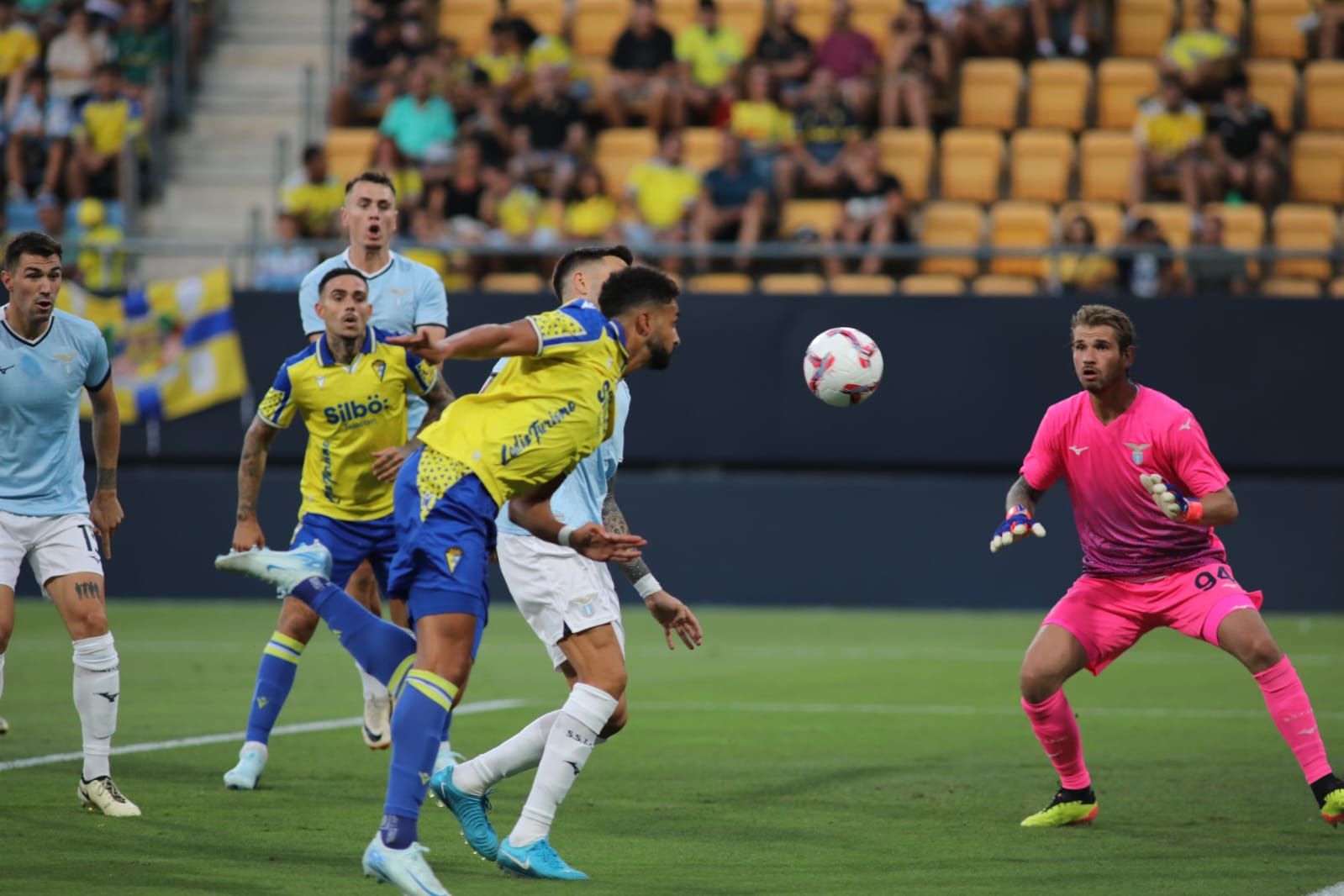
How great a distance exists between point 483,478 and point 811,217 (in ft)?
41.4

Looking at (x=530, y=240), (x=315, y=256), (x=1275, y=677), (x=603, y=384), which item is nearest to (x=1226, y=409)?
(x=530, y=240)

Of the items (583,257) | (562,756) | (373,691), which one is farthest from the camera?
(373,691)

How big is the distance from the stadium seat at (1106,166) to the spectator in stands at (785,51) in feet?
10.3

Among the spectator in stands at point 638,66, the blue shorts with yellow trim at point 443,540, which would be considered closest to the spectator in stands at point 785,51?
the spectator in stands at point 638,66

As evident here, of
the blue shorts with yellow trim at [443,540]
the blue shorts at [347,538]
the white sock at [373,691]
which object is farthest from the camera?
the white sock at [373,691]

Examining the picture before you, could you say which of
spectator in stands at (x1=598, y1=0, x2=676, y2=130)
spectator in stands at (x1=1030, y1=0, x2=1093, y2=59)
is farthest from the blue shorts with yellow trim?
spectator in stands at (x1=1030, y1=0, x2=1093, y2=59)

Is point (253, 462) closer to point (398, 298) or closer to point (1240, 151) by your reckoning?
point (398, 298)

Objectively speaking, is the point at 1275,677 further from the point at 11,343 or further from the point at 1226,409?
the point at 1226,409

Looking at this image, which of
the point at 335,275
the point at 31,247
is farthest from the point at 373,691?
the point at 31,247

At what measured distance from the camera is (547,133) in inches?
770

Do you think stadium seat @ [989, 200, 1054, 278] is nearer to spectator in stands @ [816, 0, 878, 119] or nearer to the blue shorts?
spectator in stands @ [816, 0, 878, 119]

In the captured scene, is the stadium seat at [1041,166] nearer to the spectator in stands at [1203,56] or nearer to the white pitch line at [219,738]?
the spectator in stands at [1203,56]

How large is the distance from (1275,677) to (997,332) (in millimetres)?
10327

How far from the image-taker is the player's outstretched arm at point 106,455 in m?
8.09
